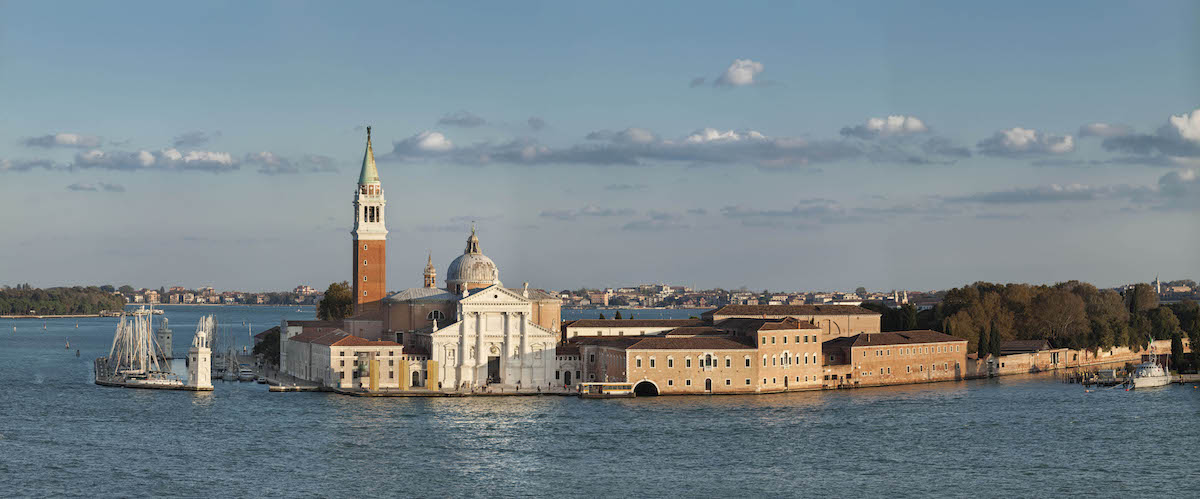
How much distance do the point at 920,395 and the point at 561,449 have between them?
1954cm

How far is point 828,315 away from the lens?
6419cm

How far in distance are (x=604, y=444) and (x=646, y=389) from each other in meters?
12.8

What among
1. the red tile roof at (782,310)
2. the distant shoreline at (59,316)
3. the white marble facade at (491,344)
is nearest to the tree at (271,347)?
the white marble facade at (491,344)

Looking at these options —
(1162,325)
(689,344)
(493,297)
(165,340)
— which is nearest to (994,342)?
(689,344)

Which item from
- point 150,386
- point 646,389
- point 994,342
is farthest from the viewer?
point 994,342

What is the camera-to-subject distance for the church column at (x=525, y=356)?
173 feet

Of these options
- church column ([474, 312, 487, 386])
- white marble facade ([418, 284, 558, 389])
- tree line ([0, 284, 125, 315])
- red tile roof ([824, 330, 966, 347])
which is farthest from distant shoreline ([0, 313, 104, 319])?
red tile roof ([824, 330, 966, 347])

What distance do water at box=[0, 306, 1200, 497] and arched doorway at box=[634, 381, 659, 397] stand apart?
53.7 inches

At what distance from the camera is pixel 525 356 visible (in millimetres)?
52688

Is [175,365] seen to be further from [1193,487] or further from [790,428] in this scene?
[1193,487]

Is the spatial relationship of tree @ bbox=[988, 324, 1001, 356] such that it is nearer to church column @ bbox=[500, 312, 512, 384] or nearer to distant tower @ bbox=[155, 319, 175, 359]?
church column @ bbox=[500, 312, 512, 384]

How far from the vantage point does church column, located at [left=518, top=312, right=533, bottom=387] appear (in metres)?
52.6

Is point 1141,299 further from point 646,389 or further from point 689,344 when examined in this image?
point 646,389

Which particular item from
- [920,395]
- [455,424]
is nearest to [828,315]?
[920,395]
